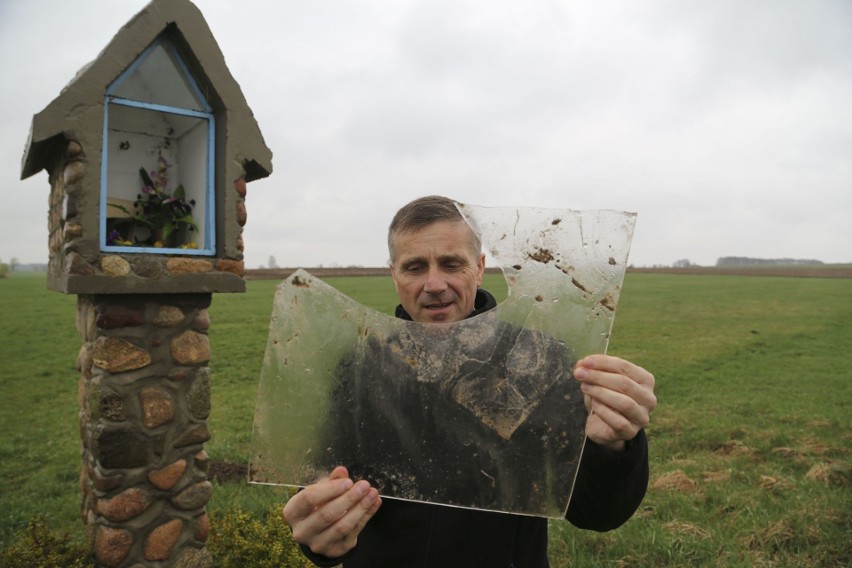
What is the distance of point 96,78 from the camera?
354 centimetres

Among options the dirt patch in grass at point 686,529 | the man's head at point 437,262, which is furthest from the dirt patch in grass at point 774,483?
the man's head at point 437,262

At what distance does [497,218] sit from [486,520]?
100cm

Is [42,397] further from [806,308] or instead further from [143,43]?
[806,308]

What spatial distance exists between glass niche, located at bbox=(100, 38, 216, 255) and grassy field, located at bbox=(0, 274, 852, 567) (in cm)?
278

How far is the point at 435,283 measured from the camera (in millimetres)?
1923

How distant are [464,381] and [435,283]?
46 centimetres

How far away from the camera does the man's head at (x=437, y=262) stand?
6.39 ft

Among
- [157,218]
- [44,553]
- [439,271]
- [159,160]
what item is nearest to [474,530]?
[439,271]

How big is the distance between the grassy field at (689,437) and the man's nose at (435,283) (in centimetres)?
353

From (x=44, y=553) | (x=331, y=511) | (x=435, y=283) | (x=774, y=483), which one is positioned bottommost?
(x=774, y=483)

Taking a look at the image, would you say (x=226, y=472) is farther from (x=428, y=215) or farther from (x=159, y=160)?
(x=428, y=215)

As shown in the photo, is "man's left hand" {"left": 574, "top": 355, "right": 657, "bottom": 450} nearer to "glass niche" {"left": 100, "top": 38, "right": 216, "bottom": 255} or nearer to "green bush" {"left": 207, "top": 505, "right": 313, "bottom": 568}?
"green bush" {"left": 207, "top": 505, "right": 313, "bottom": 568}

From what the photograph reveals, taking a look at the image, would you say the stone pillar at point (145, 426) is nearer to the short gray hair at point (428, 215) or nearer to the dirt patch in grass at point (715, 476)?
the short gray hair at point (428, 215)

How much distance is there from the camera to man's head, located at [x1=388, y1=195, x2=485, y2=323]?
6.39ft
